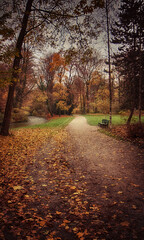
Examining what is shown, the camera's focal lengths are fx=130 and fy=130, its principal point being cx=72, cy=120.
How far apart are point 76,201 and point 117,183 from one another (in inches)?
59.4

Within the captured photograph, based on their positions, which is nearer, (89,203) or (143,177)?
(89,203)

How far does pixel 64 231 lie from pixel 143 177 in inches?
125

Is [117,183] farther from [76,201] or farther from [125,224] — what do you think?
[125,224]

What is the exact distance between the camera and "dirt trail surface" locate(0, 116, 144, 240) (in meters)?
2.46

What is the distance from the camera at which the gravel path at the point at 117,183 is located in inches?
103

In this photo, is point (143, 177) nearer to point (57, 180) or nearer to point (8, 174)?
point (57, 180)

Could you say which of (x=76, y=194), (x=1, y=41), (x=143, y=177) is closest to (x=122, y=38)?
(x=1, y=41)

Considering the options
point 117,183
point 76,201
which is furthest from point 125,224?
point 117,183

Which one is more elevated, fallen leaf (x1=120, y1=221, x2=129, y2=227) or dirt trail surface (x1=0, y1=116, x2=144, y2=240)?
fallen leaf (x1=120, y1=221, x2=129, y2=227)

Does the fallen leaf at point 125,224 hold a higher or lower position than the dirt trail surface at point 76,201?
higher

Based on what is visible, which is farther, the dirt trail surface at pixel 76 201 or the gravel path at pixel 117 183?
the gravel path at pixel 117 183

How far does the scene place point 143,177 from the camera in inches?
173

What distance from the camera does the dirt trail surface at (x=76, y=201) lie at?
246 cm

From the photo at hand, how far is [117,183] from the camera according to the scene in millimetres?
4117
